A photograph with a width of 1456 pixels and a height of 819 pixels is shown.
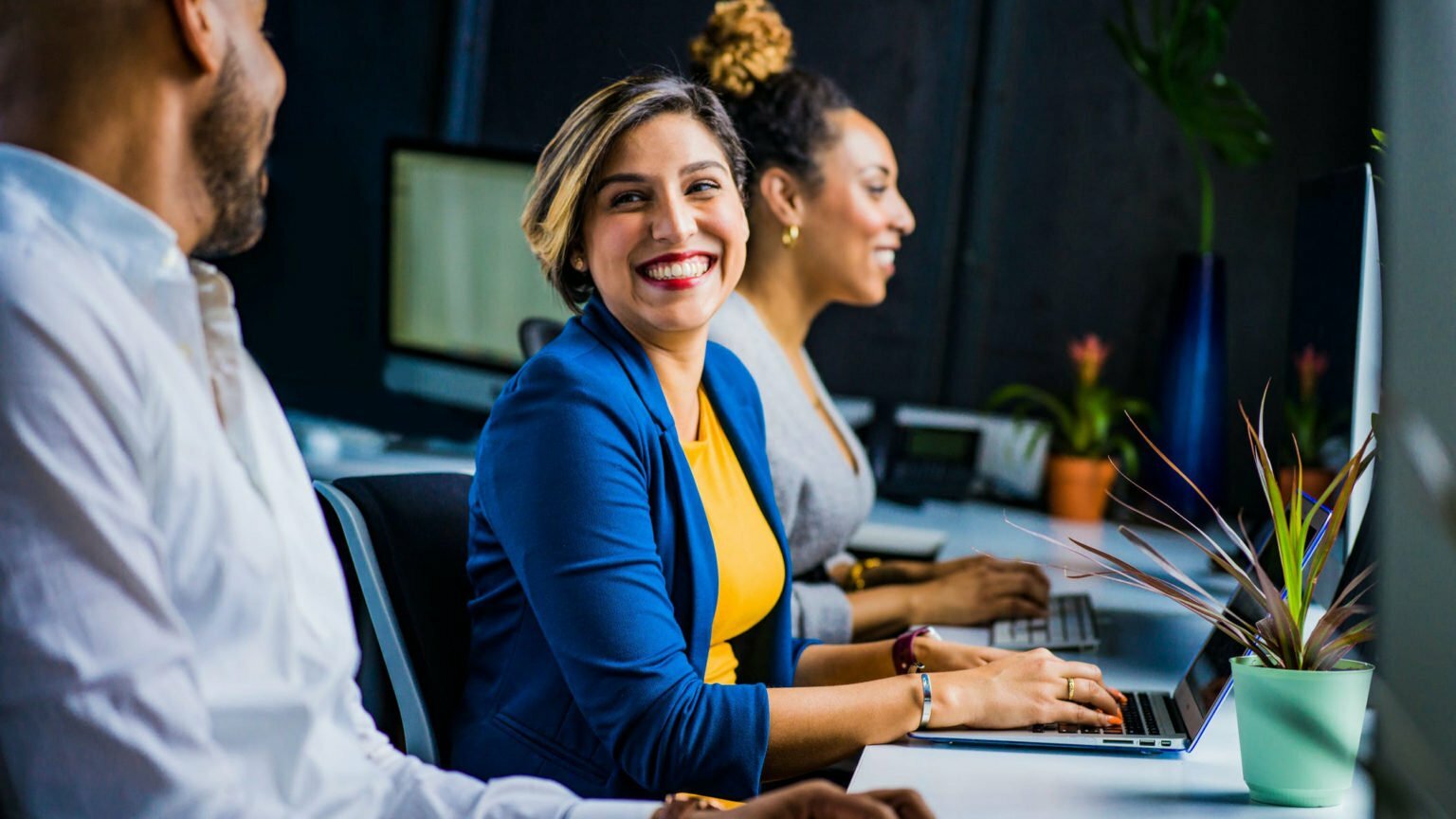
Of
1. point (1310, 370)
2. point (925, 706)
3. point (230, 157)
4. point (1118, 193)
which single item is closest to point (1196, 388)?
point (1118, 193)

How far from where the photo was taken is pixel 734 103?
2205 millimetres

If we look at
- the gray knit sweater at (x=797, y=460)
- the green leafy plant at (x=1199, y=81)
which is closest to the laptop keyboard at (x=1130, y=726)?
the gray knit sweater at (x=797, y=460)

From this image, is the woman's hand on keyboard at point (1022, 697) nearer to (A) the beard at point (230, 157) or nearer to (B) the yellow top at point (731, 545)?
(B) the yellow top at point (731, 545)

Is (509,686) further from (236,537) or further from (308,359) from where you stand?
(308,359)

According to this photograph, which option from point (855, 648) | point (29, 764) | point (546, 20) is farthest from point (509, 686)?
point (546, 20)

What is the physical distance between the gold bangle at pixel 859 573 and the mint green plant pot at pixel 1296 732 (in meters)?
1.02

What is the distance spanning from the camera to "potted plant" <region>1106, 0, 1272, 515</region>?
2688 mm

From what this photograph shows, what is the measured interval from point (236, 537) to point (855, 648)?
3.21 feet

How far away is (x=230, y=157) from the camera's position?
34.4 inches

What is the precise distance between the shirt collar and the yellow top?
72 cm

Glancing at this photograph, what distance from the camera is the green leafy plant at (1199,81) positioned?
270cm

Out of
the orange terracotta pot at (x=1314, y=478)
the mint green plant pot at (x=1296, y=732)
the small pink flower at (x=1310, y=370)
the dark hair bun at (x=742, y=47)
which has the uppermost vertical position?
the dark hair bun at (x=742, y=47)

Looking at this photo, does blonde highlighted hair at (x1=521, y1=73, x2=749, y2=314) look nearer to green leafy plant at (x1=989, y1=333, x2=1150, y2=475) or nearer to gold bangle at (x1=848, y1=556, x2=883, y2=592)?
gold bangle at (x1=848, y1=556, x2=883, y2=592)

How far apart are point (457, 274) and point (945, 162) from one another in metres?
1.16
